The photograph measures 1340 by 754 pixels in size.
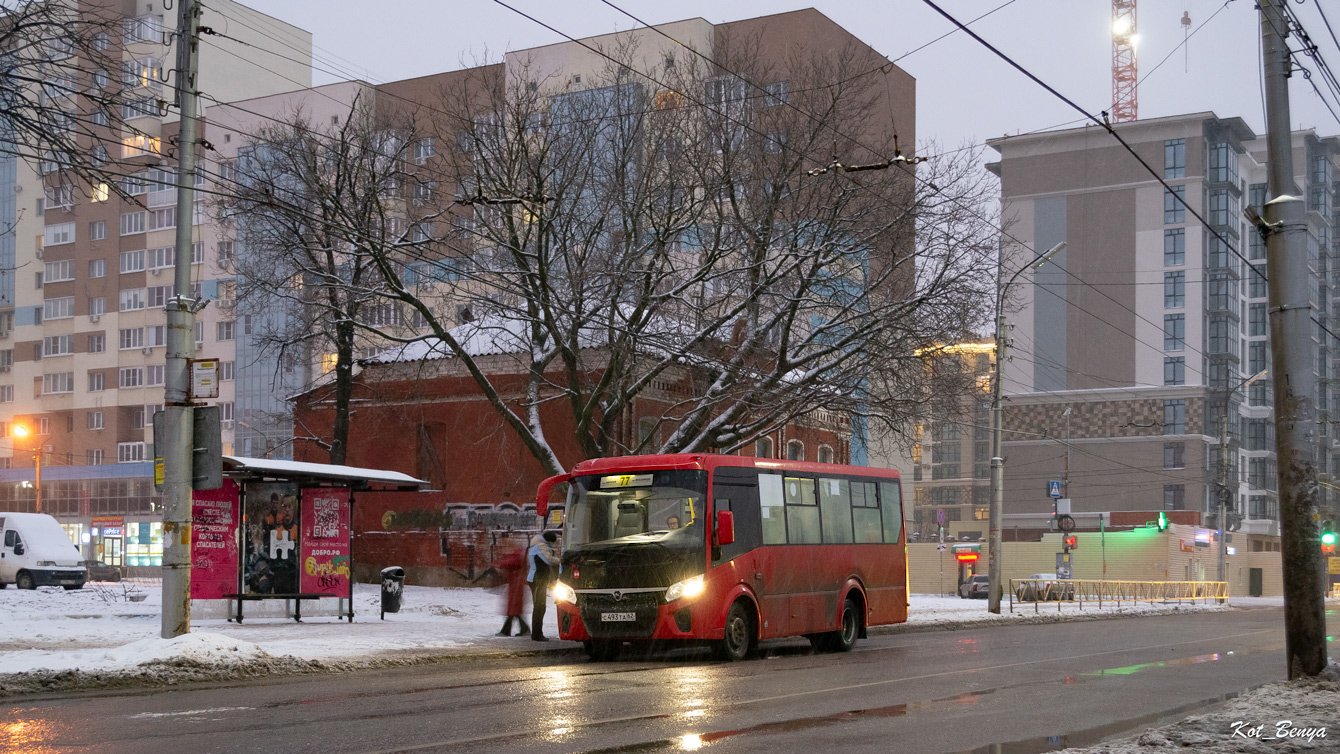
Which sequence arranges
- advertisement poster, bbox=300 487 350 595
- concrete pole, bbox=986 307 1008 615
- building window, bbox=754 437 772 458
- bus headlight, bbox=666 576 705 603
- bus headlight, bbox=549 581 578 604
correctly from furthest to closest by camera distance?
building window, bbox=754 437 772 458, concrete pole, bbox=986 307 1008 615, advertisement poster, bbox=300 487 350 595, bus headlight, bbox=549 581 578 604, bus headlight, bbox=666 576 705 603

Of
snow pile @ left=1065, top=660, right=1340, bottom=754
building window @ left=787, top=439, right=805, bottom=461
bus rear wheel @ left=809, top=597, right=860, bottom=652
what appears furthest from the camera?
building window @ left=787, top=439, right=805, bottom=461

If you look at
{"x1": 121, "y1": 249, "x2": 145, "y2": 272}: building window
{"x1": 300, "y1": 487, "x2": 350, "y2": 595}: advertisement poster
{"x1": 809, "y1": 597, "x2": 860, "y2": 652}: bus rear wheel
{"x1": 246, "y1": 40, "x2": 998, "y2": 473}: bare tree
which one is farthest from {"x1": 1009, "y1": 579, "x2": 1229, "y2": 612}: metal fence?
{"x1": 121, "y1": 249, "x2": 145, "y2": 272}: building window

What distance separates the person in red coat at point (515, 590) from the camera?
21766 mm

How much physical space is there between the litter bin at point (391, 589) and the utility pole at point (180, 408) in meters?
8.93

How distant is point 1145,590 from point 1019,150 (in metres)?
53.6

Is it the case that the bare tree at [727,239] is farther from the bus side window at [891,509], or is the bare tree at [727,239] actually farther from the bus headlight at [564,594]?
the bus headlight at [564,594]

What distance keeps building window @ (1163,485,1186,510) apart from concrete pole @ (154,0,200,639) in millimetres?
86240

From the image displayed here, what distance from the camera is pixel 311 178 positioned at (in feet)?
98.2

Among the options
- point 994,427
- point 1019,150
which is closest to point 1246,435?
point 1019,150

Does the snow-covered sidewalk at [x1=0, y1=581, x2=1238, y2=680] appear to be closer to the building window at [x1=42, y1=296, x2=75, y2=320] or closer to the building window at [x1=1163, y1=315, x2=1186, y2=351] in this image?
the building window at [x1=42, y1=296, x2=75, y2=320]

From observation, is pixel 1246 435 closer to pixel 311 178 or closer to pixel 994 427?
pixel 994 427

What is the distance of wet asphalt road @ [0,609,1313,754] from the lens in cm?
1002

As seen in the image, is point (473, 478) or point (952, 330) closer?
point (952, 330)

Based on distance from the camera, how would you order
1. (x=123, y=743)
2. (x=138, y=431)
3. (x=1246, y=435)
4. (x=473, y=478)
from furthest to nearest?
(x=1246, y=435) < (x=138, y=431) < (x=473, y=478) < (x=123, y=743)
